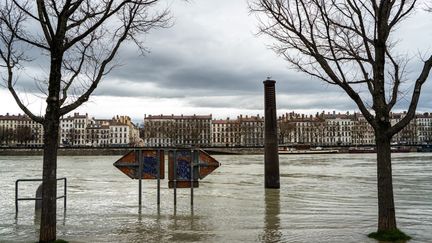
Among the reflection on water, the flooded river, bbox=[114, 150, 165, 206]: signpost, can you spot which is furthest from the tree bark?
bbox=[114, 150, 165, 206]: signpost

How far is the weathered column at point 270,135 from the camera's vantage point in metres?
22.5

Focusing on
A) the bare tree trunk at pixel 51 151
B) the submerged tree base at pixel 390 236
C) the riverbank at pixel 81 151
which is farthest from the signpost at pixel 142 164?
the riverbank at pixel 81 151

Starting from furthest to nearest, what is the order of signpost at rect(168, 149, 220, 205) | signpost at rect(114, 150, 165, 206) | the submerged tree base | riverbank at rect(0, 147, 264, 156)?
riverbank at rect(0, 147, 264, 156) → signpost at rect(168, 149, 220, 205) → signpost at rect(114, 150, 165, 206) → the submerged tree base

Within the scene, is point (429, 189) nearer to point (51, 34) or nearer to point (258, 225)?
point (258, 225)

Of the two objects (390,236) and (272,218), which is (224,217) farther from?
(390,236)

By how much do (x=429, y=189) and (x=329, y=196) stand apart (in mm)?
5828

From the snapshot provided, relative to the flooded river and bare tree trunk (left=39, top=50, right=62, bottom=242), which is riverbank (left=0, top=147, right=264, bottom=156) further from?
bare tree trunk (left=39, top=50, right=62, bottom=242)

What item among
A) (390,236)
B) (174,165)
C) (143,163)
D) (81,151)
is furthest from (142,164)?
(81,151)

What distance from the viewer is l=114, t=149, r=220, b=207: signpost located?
47.3ft

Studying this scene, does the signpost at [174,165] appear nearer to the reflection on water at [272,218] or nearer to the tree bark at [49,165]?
the reflection on water at [272,218]

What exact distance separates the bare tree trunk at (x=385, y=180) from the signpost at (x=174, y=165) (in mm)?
5506

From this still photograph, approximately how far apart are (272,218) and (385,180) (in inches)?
173

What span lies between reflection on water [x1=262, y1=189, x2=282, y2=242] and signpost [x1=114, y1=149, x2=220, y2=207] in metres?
2.23

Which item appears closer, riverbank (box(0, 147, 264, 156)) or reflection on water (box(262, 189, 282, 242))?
→ reflection on water (box(262, 189, 282, 242))
